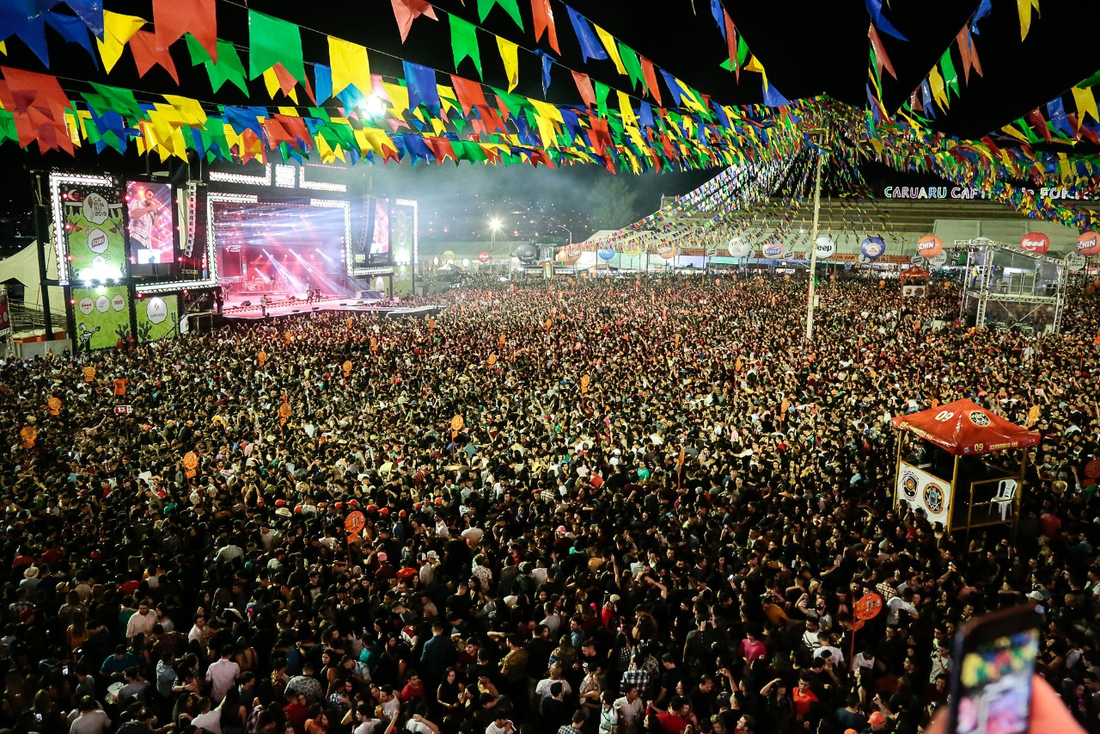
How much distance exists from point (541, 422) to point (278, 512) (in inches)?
194

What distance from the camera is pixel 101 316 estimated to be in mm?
26094

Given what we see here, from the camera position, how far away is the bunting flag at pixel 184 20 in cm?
393

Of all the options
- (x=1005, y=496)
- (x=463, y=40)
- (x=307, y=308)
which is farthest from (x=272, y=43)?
(x=307, y=308)

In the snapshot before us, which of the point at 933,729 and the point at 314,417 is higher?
the point at 933,729

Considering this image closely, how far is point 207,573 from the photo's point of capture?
7.29 m

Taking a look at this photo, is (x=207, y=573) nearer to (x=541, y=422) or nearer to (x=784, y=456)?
(x=541, y=422)

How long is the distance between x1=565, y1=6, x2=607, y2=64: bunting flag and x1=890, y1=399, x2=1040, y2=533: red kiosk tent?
19.6 feet

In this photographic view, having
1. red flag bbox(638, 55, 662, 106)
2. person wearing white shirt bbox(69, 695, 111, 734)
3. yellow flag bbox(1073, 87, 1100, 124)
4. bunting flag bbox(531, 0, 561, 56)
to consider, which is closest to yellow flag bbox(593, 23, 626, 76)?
red flag bbox(638, 55, 662, 106)

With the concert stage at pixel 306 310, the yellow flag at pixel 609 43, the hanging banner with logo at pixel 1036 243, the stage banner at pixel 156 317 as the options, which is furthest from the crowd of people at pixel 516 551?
the concert stage at pixel 306 310

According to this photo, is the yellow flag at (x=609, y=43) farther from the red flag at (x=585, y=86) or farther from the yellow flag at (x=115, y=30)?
the yellow flag at (x=115, y=30)

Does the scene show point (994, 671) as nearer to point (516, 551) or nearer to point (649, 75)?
point (649, 75)

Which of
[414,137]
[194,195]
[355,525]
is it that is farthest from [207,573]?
[194,195]

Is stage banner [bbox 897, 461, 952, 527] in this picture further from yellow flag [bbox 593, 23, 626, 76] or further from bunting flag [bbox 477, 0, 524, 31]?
bunting flag [bbox 477, 0, 524, 31]

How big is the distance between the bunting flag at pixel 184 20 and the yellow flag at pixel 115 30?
0.84m
